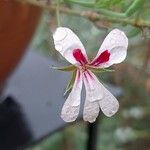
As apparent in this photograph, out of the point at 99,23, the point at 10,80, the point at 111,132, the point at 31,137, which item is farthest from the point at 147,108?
the point at 99,23

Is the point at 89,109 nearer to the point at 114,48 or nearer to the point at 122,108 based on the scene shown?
the point at 114,48

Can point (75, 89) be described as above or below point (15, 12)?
below

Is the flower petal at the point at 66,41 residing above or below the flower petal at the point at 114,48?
above

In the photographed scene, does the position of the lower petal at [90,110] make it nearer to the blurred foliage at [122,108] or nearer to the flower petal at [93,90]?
the flower petal at [93,90]

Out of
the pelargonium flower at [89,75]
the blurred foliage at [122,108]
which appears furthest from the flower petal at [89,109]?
the blurred foliage at [122,108]

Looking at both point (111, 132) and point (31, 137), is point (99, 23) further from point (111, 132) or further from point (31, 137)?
point (111, 132)

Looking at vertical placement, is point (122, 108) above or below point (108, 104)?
above

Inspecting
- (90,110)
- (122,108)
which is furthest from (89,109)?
(122,108)

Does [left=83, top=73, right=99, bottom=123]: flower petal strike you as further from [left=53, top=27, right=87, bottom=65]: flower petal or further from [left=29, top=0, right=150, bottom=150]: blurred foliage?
[left=29, top=0, right=150, bottom=150]: blurred foliage
